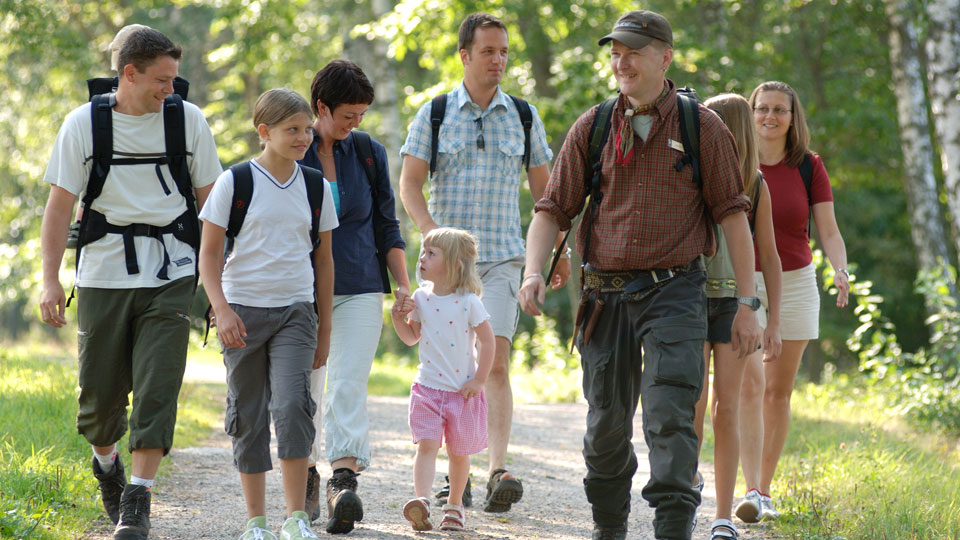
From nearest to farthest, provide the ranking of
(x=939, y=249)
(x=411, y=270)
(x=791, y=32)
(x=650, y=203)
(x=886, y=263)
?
(x=650, y=203), (x=939, y=249), (x=791, y=32), (x=411, y=270), (x=886, y=263)

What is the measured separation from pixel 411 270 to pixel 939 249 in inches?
410

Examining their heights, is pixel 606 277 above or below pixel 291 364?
above

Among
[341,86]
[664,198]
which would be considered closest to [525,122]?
[341,86]

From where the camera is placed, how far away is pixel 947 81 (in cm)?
963

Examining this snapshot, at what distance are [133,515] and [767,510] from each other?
316 cm

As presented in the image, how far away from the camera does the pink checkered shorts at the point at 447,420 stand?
4957 millimetres

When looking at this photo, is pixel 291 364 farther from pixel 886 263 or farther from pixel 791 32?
pixel 886 263

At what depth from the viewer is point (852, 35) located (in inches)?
777

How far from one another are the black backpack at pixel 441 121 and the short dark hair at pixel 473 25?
32 centimetres

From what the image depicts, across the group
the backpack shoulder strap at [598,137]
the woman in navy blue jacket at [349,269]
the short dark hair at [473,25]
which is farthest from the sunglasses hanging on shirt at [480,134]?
the backpack shoulder strap at [598,137]

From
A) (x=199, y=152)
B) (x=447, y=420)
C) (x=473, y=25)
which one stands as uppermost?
(x=473, y=25)

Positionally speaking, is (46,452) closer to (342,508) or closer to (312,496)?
(312,496)

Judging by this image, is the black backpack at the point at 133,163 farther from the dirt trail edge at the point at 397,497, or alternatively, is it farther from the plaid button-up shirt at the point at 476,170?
the plaid button-up shirt at the point at 476,170

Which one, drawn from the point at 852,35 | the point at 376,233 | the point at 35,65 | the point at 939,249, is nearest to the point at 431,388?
the point at 376,233
